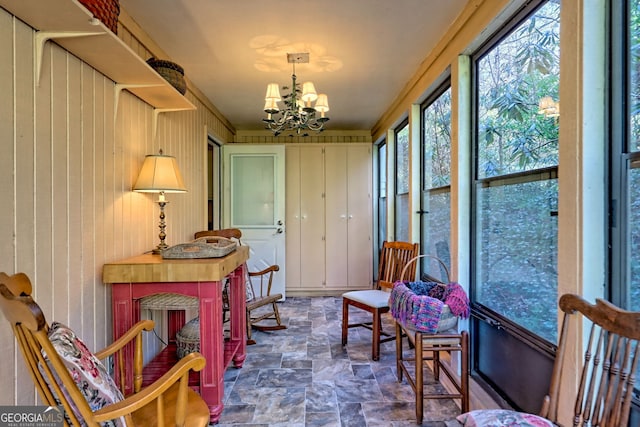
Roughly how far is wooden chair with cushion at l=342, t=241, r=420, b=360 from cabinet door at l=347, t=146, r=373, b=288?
1.63m

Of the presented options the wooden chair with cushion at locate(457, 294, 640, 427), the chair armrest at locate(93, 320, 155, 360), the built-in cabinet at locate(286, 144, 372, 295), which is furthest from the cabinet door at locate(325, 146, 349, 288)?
the wooden chair with cushion at locate(457, 294, 640, 427)

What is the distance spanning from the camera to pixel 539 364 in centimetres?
155

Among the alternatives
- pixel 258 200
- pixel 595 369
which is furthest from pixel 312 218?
pixel 595 369

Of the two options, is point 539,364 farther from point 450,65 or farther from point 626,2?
point 450,65

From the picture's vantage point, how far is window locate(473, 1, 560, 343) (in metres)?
1.50

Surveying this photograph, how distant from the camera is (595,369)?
1037 millimetres

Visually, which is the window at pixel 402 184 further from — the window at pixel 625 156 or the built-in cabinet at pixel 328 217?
the window at pixel 625 156

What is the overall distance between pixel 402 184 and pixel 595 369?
122 inches

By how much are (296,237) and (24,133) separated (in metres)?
3.77

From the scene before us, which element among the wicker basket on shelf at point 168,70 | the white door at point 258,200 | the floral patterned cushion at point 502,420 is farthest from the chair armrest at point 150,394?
the white door at point 258,200

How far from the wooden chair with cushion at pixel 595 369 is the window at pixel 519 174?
10.2 inches

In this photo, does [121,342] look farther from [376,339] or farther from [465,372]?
[376,339]

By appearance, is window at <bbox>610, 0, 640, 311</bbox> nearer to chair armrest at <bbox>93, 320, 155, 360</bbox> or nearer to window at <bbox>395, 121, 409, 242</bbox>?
chair armrest at <bbox>93, 320, 155, 360</bbox>

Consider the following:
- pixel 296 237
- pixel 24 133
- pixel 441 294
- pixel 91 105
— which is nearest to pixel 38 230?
pixel 24 133
